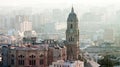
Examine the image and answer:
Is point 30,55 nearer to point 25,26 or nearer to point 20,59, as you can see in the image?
point 20,59

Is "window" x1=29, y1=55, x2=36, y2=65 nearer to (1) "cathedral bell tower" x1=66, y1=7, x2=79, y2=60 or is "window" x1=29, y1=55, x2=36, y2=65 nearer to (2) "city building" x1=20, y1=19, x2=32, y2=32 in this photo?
(1) "cathedral bell tower" x1=66, y1=7, x2=79, y2=60

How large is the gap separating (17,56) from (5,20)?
47123 mm

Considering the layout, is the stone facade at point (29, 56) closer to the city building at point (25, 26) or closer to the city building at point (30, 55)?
the city building at point (30, 55)

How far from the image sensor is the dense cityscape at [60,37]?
22.8 metres

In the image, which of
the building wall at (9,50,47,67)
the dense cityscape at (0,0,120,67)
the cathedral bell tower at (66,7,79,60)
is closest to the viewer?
the building wall at (9,50,47,67)

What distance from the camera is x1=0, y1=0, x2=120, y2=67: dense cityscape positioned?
22.8 meters

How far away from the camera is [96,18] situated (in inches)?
2798

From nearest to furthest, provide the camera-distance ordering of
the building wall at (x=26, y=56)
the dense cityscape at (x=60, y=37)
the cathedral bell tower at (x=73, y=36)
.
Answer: the building wall at (x=26, y=56)
the dense cityscape at (x=60, y=37)
the cathedral bell tower at (x=73, y=36)

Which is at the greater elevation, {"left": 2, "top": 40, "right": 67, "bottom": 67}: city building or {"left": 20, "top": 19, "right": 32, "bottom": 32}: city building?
{"left": 20, "top": 19, "right": 32, "bottom": 32}: city building

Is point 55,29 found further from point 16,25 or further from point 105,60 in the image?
point 105,60

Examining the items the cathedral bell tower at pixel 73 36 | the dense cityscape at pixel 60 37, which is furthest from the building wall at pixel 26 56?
the cathedral bell tower at pixel 73 36

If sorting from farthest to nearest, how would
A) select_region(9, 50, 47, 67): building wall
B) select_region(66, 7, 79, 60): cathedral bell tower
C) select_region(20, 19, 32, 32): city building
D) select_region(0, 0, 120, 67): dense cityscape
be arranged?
select_region(20, 19, 32, 32): city building, select_region(66, 7, 79, 60): cathedral bell tower, select_region(0, 0, 120, 67): dense cityscape, select_region(9, 50, 47, 67): building wall

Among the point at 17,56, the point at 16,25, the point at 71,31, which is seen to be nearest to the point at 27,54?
the point at 17,56

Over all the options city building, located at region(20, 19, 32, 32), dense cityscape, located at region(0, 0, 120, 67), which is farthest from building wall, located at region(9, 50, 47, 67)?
city building, located at region(20, 19, 32, 32)
